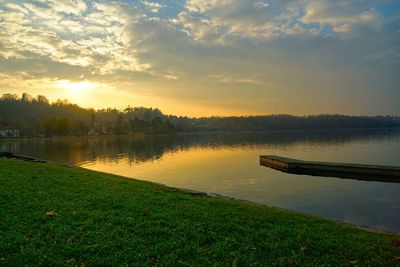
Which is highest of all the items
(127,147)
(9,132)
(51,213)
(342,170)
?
(9,132)

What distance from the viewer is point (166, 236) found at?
8.89m

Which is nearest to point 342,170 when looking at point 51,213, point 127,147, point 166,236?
point 166,236

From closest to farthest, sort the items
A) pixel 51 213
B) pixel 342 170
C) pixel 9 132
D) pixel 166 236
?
pixel 166 236 < pixel 51 213 < pixel 342 170 < pixel 9 132

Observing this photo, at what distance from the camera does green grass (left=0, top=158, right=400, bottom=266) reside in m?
7.50

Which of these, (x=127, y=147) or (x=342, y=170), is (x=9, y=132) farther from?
(x=342, y=170)

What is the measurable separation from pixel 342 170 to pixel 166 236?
30664 millimetres

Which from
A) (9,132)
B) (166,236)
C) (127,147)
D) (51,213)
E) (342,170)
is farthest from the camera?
(9,132)

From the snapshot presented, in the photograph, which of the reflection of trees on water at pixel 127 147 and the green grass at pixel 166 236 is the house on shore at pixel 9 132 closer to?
the reflection of trees on water at pixel 127 147

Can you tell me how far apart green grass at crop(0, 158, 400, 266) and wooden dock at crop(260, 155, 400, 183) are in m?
24.6

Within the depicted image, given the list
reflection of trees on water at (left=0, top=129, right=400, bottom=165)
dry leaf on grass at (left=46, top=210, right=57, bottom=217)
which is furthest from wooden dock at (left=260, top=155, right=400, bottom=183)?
dry leaf on grass at (left=46, top=210, right=57, bottom=217)

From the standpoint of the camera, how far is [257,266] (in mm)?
7164

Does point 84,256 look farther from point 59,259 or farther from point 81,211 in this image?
point 81,211

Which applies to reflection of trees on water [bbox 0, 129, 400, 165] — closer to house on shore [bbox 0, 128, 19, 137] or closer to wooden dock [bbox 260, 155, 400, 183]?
wooden dock [bbox 260, 155, 400, 183]

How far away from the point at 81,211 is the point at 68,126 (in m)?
165
